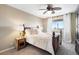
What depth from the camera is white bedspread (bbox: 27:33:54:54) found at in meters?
1.62

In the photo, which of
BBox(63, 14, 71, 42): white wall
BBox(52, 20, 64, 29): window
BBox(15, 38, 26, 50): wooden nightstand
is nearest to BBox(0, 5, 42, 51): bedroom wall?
BBox(15, 38, 26, 50): wooden nightstand

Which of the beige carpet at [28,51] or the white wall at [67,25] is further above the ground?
the white wall at [67,25]

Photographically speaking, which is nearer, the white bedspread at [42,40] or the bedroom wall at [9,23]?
the bedroom wall at [9,23]

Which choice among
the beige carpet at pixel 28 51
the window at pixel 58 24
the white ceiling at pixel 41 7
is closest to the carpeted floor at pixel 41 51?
the beige carpet at pixel 28 51

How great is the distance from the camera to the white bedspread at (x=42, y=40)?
162 centimetres

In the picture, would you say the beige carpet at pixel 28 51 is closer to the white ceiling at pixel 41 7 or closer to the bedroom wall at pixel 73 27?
the bedroom wall at pixel 73 27

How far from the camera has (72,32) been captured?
155 centimetres

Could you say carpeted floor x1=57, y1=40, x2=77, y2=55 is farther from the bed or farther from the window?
the window

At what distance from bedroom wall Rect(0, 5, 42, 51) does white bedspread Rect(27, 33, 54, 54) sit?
30 centimetres

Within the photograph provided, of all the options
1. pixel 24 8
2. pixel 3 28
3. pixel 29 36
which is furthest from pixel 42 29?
pixel 3 28

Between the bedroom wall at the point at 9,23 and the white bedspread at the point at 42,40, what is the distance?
0.30 metres

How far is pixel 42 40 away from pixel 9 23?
30.4 inches

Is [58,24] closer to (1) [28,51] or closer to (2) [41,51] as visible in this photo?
(2) [41,51]

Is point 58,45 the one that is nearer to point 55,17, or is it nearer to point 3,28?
point 55,17
